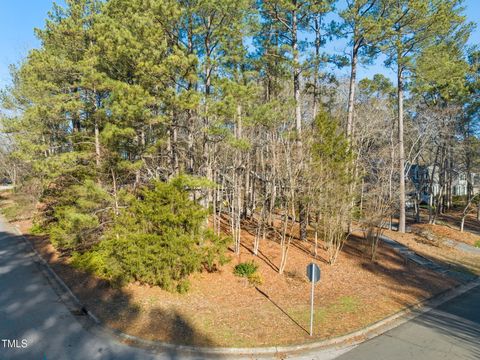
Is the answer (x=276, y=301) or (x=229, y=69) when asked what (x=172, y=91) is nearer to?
(x=229, y=69)

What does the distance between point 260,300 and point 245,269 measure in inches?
70.6

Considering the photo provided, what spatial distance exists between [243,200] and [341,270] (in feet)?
24.9

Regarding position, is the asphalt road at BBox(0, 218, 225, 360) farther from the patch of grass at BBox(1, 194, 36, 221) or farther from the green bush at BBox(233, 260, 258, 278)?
the patch of grass at BBox(1, 194, 36, 221)

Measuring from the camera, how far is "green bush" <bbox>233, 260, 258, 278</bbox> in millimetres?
11406

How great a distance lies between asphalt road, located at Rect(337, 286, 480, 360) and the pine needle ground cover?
28.8 inches

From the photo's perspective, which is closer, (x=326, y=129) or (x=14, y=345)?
(x=14, y=345)

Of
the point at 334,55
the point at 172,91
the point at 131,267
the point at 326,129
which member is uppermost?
the point at 334,55

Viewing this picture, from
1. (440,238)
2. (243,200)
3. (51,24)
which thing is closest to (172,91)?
(51,24)

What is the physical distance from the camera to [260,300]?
9812 mm

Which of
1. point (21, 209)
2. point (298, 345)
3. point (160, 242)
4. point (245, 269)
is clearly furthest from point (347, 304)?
point (21, 209)

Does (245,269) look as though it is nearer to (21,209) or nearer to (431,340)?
(431,340)

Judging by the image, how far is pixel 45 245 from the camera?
15422 mm

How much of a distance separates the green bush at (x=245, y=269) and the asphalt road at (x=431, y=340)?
4752mm

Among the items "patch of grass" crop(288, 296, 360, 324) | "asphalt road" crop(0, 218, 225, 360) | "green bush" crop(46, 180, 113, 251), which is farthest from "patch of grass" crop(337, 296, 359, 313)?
"green bush" crop(46, 180, 113, 251)
